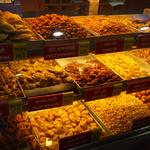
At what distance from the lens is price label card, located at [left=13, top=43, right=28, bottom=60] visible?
1.39m

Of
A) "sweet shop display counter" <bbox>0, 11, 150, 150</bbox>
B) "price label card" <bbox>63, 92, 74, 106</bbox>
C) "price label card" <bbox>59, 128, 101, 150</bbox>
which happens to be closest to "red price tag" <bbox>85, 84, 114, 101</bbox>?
"sweet shop display counter" <bbox>0, 11, 150, 150</bbox>

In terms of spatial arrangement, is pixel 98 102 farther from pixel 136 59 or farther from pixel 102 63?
pixel 136 59

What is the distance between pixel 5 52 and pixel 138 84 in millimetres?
932

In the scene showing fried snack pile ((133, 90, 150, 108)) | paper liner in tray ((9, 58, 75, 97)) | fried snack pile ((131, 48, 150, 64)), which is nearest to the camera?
paper liner in tray ((9, 58, 75, 97))

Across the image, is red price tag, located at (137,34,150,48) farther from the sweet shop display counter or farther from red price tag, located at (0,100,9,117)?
red price tag, located at (0,100,9,117)

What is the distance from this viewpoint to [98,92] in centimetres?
173

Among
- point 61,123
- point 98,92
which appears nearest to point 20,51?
point 98,92

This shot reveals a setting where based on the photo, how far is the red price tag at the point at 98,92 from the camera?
1696 mm

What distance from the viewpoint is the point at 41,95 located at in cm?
162

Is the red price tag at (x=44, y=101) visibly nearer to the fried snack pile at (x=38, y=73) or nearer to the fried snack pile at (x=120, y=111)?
the fried snack pile at (x=38, y=73)

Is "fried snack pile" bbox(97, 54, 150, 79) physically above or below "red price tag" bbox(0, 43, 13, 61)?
below

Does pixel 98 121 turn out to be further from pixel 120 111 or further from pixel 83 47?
pixel 83 47

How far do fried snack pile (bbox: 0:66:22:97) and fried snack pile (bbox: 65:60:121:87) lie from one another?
16.0 inches

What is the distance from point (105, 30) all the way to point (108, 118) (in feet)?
2.26
